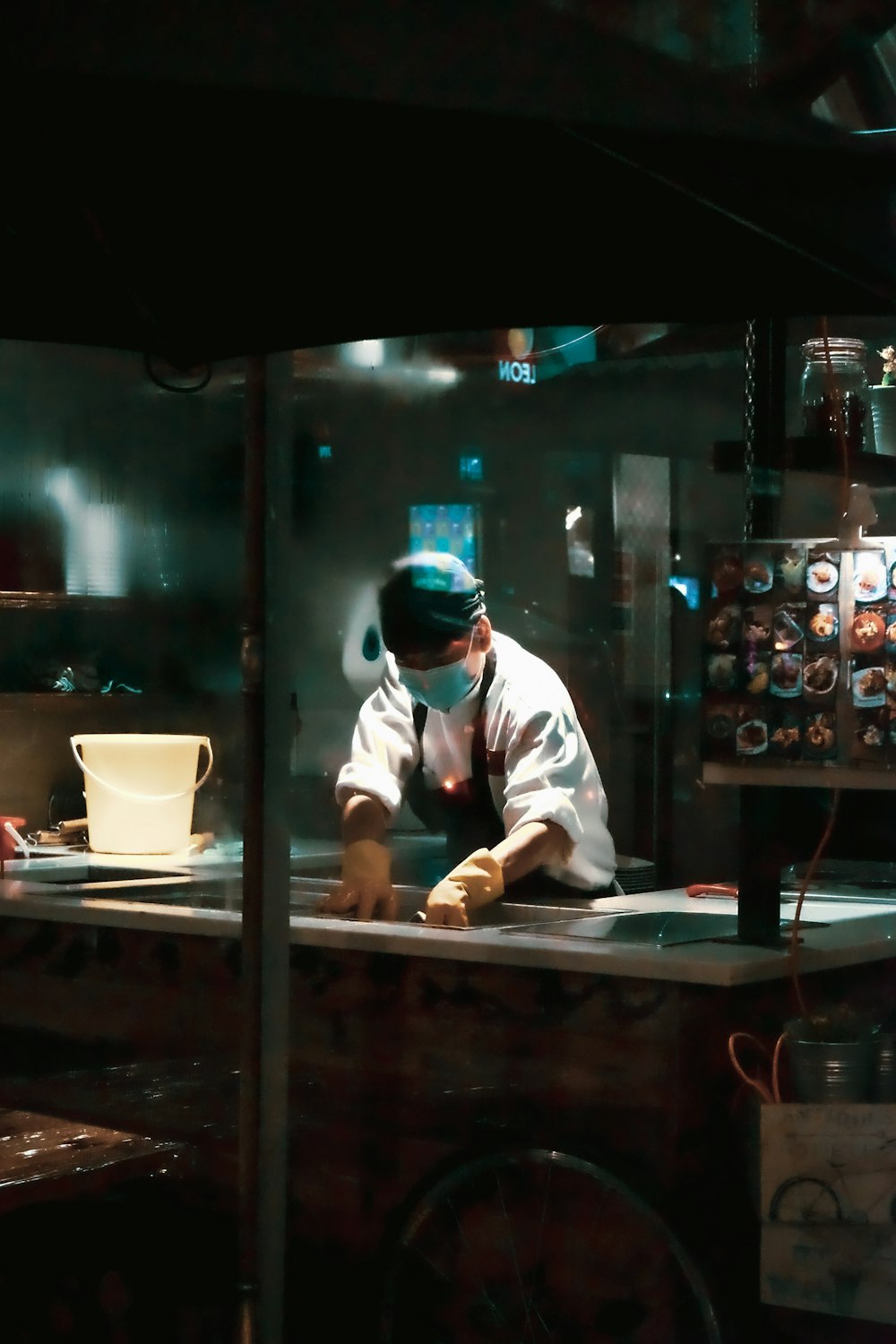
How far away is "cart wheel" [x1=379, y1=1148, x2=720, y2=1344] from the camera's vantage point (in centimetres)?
218

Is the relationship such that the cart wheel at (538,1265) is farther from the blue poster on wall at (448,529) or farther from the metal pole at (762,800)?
the blue poster on wall at (448,529)

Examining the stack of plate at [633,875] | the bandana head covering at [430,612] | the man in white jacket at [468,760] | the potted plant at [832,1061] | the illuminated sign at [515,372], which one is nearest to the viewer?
the potted plant at [832,1061]

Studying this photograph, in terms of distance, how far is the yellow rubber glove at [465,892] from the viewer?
2555 mm

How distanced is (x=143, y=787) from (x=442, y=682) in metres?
0.70

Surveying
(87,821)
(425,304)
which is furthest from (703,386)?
(425,304)

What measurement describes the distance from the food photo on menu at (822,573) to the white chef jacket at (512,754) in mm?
921

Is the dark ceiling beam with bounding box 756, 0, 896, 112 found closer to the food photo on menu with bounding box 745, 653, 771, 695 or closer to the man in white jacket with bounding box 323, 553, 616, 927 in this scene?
the food photo on menu with bounding box 745, 653, 771, 695

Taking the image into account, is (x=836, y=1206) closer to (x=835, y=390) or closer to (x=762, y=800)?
(x=762, y=800)

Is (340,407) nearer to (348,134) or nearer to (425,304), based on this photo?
(425,304)

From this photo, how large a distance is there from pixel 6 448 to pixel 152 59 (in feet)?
10.4

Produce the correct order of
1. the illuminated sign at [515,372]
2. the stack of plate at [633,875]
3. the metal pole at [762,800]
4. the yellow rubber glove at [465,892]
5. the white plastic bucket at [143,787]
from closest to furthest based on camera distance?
the metal pole at [762,800]
the yellow rubber glove at [465,892]
the white plastic bucket at [143,787]
the stack of plate at [633,875]
the illuminated sign at [515,372]

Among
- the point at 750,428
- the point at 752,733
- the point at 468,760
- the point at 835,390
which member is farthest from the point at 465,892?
the point at 835,390

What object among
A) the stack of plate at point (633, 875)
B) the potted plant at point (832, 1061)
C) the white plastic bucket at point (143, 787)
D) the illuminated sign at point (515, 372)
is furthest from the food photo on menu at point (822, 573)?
the illuminated sign at point (515, 372)

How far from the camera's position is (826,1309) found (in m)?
1.97
